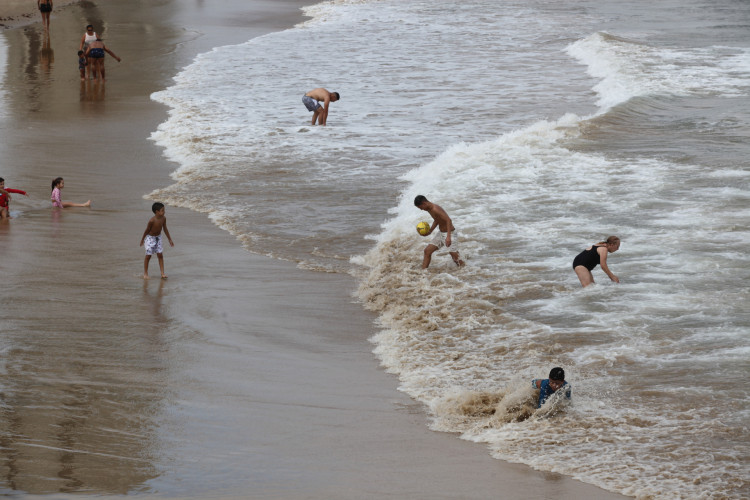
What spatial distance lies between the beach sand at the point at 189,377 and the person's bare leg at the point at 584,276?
2648mm

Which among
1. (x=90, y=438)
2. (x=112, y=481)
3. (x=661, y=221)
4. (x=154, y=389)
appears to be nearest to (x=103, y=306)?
(x=154, y=389)

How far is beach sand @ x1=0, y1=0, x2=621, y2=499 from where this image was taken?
7.48m

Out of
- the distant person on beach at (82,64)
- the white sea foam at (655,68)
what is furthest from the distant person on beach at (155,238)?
the distant person on beach at (82,64)

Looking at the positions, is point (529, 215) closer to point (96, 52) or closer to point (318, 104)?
point (318, 104)

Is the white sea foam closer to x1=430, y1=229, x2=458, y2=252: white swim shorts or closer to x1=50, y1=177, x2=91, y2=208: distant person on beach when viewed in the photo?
x1=430, y1=229, x2=458, y2=252: white swim shorts

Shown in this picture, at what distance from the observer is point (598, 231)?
46.5ft

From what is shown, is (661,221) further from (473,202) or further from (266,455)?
(266,455)

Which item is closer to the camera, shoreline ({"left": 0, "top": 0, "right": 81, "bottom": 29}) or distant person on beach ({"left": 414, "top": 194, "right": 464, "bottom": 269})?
distant person on beach ({"left": 414, "top": 194, "right": 464, "bottom": 269})

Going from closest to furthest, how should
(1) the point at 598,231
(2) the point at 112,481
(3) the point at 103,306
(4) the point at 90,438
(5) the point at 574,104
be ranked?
1. (2) the point at 112,481
2. (4) the point at 90,438
3. (3) the point at 103,306
4. (1) the point at 598,231
5. (5) the point at 574,104

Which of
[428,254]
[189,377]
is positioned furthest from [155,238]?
[428,254]

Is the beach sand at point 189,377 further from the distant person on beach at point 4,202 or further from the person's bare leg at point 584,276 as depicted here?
the person's bare leg at point 584,276

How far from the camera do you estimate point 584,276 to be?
39.1 feet

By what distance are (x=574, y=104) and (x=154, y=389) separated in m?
17.0

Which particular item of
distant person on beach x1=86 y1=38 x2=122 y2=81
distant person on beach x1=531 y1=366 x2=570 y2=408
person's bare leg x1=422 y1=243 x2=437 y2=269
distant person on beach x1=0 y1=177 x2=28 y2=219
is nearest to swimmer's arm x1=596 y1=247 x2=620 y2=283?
person's bare leg x1=422 y1=243 x2=437 y2=269
